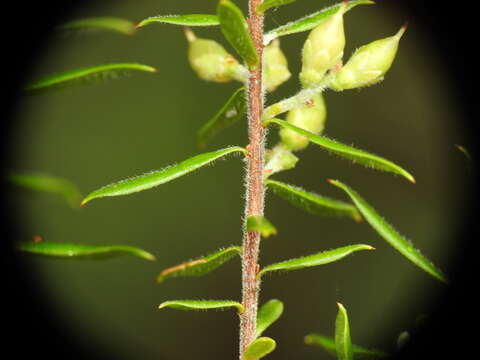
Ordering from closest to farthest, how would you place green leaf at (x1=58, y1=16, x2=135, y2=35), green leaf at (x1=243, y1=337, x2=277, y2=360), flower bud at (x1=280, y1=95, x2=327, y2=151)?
1. green leaf at (x1=243, y1=337, x2=277, y2=360)
2. green leaf at (x1=58, y1=16, x2=135, y2=35)
3. flower bud at (x1=280, y1=95, x2=327, y2=151)

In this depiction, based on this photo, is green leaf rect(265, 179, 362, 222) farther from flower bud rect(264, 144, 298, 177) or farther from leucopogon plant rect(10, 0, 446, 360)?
flower bud rect(264, 144, 298, 177)

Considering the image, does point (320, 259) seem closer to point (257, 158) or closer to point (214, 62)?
point (257, 158)

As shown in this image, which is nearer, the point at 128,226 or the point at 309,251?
the point at 309,251

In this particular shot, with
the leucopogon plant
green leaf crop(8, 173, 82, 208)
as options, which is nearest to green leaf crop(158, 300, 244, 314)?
the leucopogon plant

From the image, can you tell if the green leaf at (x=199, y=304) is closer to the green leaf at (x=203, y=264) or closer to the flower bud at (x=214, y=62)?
the green leaf at (x=203, y=264)

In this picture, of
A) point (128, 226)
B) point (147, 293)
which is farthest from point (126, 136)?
point (147, 293)

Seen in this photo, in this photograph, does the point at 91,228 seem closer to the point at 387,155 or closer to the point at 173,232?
the point at 173,232
